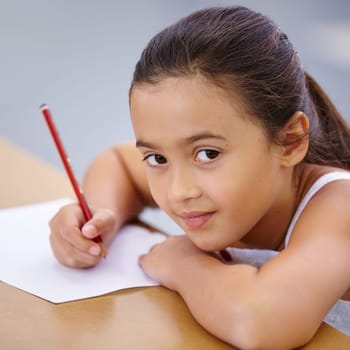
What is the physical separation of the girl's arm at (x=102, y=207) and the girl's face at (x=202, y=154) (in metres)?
0.13

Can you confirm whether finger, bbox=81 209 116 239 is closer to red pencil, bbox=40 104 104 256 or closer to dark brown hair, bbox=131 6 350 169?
red pencil, bbox=40 104 104 256

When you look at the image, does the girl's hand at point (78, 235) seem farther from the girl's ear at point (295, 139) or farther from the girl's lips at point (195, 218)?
the girl's ear at point (295, 139)

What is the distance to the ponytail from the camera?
1005mm

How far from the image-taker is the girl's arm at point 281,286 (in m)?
0.73

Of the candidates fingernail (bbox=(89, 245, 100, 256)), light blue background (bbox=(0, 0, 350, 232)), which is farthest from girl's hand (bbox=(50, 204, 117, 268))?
light blue background (bbox=(0, 0, 350, 232))

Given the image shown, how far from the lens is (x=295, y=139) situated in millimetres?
905

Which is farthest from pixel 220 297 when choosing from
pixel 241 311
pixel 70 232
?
pixel 70 232

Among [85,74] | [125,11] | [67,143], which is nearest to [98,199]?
[67,143]

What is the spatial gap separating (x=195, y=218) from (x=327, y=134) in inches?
10.9

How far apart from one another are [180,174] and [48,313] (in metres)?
0.19

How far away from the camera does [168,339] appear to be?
742 millimetres

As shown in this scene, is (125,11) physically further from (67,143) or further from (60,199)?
(60,199)

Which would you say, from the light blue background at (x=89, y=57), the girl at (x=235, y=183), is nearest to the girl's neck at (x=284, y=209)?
the girl at (x=235, y=183)

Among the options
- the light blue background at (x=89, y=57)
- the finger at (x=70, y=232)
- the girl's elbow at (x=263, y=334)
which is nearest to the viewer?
the girl's elbow at (x=263, y=334)
